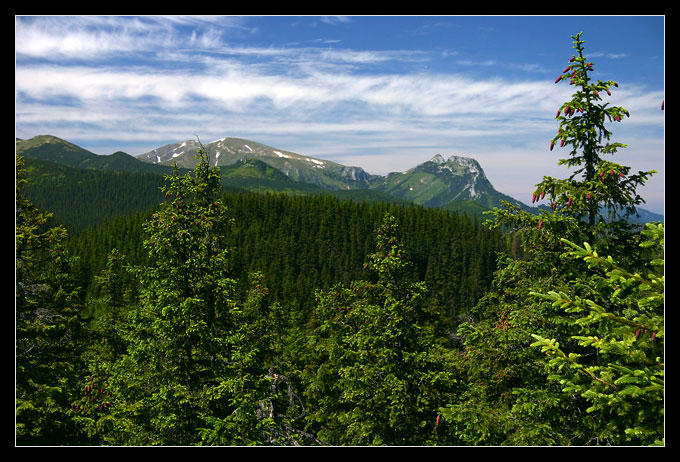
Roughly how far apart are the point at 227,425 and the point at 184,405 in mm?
1781

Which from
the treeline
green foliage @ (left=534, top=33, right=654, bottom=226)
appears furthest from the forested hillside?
the treeline

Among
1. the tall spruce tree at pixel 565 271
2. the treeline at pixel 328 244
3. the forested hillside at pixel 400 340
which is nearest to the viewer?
the forested hillside at pixel 400 340

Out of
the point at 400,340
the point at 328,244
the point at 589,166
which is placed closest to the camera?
the point at 589,166

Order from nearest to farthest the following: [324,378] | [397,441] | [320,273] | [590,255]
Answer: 1. [590,255]
2. [397,441]
3. [324,378]
4. [320,273]

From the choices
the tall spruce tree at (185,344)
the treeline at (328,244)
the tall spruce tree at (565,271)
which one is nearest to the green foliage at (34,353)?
the tall spruce tree at (185,344)

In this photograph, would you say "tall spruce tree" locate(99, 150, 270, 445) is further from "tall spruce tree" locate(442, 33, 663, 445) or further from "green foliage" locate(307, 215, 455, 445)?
"tall spruce tree" locate(442, 33, 663, 445)

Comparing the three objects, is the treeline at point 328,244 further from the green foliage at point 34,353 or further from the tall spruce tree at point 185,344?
the tall spruce tree at point 185,344

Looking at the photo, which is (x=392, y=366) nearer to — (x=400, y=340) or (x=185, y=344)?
(x=400, y=340)

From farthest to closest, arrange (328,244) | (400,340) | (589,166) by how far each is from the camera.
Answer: (328,244) < (400,340) < (589,166)

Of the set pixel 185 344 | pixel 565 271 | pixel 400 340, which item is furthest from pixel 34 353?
pixel 565 271

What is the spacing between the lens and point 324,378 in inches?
1016
